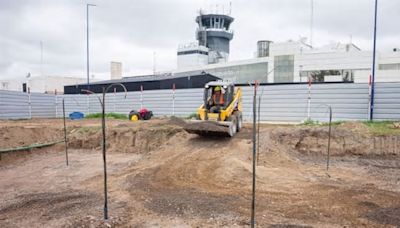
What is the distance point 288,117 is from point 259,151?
725cm

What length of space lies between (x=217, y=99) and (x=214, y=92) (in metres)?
0.31

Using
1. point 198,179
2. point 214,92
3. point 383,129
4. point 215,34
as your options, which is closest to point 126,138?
point 214,92

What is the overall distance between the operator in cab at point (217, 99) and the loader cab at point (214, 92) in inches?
2.4

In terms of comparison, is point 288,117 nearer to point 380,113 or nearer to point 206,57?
Answer: point 380,113

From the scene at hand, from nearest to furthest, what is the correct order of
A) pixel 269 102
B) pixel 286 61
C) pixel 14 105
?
pixel 269 102 < pixel 14 105 < pixel 286 61

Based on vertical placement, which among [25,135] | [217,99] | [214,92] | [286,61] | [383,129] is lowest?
[25,135]

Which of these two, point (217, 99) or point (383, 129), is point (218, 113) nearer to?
point (217, 99)

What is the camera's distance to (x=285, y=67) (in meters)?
52.8

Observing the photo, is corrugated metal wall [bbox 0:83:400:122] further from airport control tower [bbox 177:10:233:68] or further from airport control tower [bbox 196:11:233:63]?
airport control tower [bbox 196:11:233:63]

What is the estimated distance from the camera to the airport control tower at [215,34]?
70.6 meters

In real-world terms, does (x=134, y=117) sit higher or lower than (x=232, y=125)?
lower

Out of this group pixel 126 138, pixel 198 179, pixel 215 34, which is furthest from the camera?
pixel 215 34

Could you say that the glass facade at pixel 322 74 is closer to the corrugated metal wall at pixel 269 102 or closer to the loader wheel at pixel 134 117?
the corrugated metal wall at pixel 269 102

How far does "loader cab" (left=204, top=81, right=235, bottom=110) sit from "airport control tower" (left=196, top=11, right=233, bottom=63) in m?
60.6
